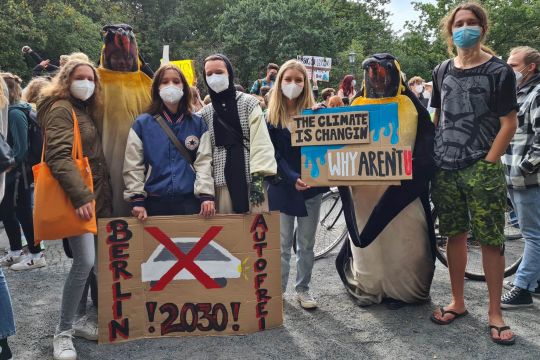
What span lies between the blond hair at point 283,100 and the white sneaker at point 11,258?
357 centimetres

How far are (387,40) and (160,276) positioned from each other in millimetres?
41782

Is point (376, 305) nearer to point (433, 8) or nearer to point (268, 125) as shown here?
point (268, 125)

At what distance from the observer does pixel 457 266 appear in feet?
11.7

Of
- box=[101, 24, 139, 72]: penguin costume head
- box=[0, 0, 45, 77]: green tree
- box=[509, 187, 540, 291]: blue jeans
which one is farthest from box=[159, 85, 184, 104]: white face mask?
box=[0, 0, 45, 77]: green tree

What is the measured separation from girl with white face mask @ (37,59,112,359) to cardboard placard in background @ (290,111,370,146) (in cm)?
147

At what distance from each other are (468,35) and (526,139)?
1168 mm

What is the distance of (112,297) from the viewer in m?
3.25

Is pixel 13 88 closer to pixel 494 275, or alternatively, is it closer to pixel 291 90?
pixel 291 90

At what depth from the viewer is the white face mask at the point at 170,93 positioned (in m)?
3.29

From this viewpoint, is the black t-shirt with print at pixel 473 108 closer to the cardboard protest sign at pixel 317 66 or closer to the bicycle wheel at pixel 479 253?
the bicycle wheel at pixel 479 253

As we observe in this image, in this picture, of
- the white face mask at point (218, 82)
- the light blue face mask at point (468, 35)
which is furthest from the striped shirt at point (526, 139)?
the white face mask at point (218, 82)

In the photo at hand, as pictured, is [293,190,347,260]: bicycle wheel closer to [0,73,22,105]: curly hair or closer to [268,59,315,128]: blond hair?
[268,59,315,128]: blond hair

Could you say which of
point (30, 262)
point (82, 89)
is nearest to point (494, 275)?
point (82, 89)

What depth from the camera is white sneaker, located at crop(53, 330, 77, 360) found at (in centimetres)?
307
